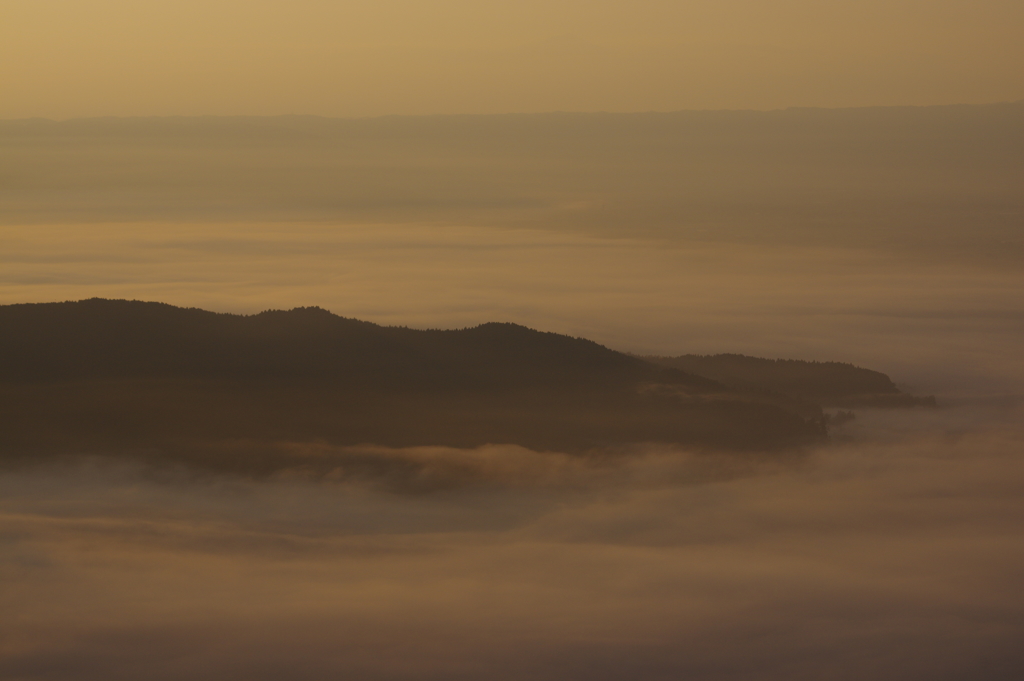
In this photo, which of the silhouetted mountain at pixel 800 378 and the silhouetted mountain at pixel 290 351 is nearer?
the silhouetted mountain at pixel 290 351

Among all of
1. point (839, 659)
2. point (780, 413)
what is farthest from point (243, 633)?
point (780, 413)

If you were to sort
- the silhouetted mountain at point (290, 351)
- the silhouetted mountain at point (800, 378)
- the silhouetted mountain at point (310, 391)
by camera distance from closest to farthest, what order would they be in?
the silhouetted mountain at point (310, 391)
the silhouetted mountain at point (290, 351)
the silhouetted mountain at point (800, 378)

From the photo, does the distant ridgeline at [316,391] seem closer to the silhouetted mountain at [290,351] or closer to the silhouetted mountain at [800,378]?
the silhouetted mountain at [290,351]

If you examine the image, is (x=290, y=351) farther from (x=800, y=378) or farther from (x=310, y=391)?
(x=800, y=378)

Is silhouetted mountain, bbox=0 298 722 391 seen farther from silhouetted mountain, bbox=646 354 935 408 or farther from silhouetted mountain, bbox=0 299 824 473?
silhouetted mountain, bbox=646 354 935 408

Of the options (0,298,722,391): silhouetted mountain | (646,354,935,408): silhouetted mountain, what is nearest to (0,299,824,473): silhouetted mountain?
(0,298,722,391): silhouetted mountain

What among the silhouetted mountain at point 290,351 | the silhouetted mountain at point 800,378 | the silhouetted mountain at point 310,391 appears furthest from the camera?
the silhouetted mountain at point 800,378

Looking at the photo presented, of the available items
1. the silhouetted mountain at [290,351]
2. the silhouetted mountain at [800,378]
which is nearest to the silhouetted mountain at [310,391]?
the silhouetted mountain at [290,351]

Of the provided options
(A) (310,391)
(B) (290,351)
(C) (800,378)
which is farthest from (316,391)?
(C) (800,378)
